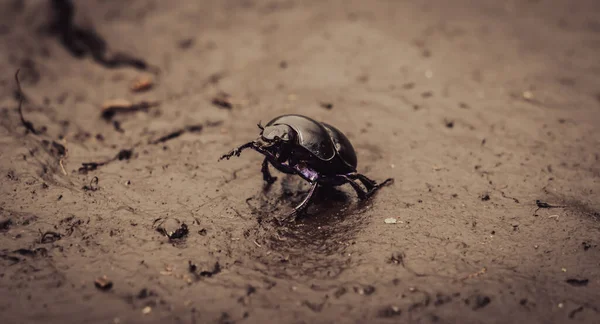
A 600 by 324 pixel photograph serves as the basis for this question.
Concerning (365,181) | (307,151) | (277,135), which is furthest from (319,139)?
(365,181)

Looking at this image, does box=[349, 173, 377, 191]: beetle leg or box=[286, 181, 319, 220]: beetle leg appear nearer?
box=[286, 181, 319, 220]: beetle leg

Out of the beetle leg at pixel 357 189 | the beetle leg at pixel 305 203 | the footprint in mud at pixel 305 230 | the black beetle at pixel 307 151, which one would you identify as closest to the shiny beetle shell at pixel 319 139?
the black beetle at pixel 307 151

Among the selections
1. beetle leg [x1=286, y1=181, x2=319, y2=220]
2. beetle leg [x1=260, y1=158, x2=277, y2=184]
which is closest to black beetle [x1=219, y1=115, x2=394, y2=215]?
beetle leg [x1=286, y1=181, x2=319, y2=220]

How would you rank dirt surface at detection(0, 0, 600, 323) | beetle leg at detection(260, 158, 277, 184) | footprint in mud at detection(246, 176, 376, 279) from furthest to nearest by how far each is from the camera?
beetle leg at detection(260, 158, 277, 184), footprint in mud at detection(246, 176, 376, 279), dirt surface at detection(0, 0, 600, 323)

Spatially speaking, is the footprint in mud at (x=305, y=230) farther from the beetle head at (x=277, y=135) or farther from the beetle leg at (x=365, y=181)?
the beetle head at (x=277, y=135)

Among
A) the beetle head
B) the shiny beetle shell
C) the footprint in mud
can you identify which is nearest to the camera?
the footprint in mud

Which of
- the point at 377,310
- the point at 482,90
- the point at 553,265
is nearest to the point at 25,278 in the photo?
the point at 377,310

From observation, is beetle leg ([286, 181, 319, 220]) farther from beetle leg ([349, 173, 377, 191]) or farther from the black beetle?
beetle leg ([349, 173, 377, 191])
